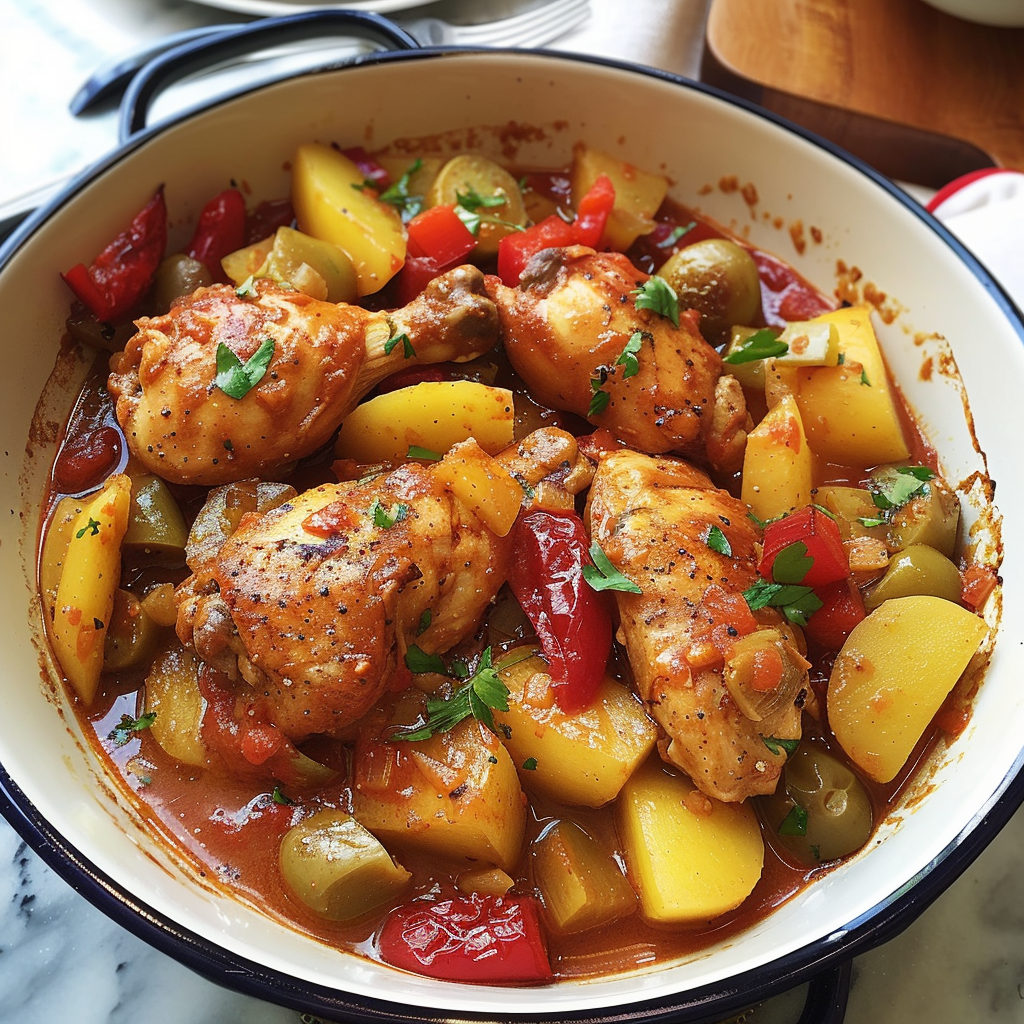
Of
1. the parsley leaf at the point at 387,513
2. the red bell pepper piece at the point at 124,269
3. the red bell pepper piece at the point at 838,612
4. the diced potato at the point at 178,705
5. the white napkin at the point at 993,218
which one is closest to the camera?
the parsley leaf at the point at 387,513

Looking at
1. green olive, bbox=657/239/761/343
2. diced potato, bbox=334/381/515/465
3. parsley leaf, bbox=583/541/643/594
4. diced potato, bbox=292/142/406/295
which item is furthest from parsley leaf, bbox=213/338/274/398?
green olive, bbox=657/239/761/343

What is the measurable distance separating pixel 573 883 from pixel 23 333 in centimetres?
190

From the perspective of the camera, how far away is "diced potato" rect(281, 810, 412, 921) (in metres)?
2.05

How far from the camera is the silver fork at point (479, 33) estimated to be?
3225 millimetres

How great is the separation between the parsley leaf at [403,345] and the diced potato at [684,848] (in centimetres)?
117

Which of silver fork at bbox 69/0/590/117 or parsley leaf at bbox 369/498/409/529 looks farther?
silver fork at bbox 69/0/590/117

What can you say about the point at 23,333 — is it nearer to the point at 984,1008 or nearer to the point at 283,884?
the point at 283,884

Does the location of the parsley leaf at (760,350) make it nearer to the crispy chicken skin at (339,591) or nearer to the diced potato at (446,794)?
the crispy chicken skin at (339,591)

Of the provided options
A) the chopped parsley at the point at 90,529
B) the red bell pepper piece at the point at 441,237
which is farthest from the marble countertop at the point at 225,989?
the red bell pepper piece at the point at 441,237

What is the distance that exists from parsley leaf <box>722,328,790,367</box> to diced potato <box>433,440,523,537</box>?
82 centimetres

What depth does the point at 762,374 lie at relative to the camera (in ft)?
8.96

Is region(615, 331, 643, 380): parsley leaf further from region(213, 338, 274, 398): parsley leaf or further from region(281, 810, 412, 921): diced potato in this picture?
region(281, 810, 412, 921): diced potato

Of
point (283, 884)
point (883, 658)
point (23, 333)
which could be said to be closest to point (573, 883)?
point (283, 884)

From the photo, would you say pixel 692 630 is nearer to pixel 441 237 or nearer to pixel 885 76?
pixel 441 237
